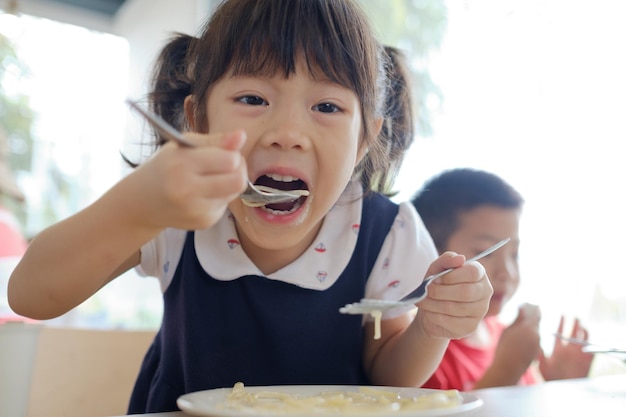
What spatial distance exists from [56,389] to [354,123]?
2.17 feet

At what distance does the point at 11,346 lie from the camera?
2.37 ft

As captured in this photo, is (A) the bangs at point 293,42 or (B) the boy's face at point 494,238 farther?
(B) the boy's face at point 494,238

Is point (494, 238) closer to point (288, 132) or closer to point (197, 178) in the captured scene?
point (288, 132)

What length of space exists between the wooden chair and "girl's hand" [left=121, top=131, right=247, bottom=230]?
61 centimetres

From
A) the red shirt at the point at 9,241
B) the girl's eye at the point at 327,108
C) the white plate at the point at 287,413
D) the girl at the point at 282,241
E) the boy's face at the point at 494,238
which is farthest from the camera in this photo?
the red shirt at the point at 9,241

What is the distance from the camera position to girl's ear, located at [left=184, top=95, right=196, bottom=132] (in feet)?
3.37

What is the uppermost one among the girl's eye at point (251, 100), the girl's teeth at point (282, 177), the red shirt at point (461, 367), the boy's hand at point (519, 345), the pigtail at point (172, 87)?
the pigtail at point (172, 87)

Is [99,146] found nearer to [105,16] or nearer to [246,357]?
[105,16]

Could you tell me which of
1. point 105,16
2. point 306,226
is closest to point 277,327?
point 306,226

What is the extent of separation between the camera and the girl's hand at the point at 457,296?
0.86m

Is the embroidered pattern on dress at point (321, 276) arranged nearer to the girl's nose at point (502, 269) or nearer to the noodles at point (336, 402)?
the noodles at point (336, 402)

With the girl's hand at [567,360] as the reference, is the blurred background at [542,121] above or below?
above

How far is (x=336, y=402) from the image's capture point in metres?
0.64

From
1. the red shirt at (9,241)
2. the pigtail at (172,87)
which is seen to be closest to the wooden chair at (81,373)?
the pigtail at (172,87)
